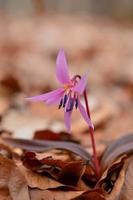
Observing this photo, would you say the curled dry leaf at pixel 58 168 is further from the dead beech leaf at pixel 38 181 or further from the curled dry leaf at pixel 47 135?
the curled dry leaf at pixel 47 135

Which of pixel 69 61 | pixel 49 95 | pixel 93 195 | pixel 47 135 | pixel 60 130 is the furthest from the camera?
pixel 69 61

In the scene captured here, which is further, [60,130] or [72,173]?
[60,130]

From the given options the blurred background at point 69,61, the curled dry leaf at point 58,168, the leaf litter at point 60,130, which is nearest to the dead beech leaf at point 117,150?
the leaf litter at point 60,130

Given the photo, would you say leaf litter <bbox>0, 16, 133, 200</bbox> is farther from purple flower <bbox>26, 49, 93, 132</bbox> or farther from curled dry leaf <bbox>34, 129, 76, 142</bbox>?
purple flower <bbox>26, 49, 93, 132</bbox>

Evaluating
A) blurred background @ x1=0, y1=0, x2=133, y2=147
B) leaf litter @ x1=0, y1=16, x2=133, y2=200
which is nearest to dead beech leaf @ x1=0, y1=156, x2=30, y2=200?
leaf litter @ x1=0, y1=16, x2=133, y2=200

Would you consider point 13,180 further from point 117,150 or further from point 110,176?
point 117,150

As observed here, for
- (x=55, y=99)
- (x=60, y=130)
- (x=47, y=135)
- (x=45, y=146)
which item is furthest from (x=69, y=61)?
(x=55, y=99)
